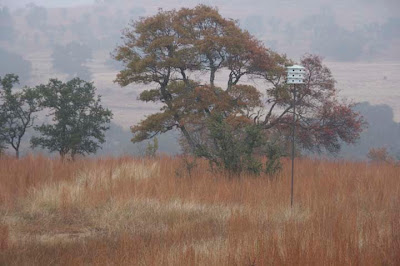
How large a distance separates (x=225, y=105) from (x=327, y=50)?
560ft

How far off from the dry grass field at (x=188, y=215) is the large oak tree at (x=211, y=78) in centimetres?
689

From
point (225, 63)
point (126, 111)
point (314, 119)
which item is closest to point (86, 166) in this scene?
point (225, 63)

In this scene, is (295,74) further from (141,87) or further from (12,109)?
(141,87)

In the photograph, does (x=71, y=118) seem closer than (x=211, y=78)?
No

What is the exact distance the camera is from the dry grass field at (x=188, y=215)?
595 cm

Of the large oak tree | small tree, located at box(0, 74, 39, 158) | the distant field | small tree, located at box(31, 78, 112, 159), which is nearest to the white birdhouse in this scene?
the large oak tree

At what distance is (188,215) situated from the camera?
888 centimetres

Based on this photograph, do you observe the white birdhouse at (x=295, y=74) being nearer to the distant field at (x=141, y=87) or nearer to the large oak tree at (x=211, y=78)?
the large oak tree at (x=211, y=78)

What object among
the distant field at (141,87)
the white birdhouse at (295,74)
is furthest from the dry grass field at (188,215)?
the distant field at (141,87)

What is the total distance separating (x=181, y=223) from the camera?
8078mm

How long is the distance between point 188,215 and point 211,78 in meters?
13.8

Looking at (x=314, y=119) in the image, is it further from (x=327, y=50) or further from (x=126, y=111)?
(x=327, y=50)

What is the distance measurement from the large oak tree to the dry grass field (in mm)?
6894

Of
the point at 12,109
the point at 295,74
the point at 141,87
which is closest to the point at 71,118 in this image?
the point at 12,109
